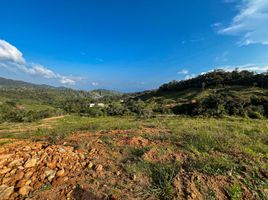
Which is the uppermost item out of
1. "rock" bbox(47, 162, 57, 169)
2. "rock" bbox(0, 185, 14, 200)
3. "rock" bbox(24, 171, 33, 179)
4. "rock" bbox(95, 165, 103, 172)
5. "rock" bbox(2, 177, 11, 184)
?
"rock" bbox(47, 162, 57, 169)

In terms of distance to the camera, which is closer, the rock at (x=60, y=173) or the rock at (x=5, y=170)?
the rock at (x=60, y=173)

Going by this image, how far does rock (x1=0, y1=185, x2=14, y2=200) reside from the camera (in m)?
3.31

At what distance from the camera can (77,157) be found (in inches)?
180

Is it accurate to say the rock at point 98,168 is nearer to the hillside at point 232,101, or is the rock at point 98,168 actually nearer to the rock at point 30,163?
the rock at point 30,163

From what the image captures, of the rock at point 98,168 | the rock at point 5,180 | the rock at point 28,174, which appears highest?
the rock at point 98,168

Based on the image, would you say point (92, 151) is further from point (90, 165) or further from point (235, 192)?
point (235, 192)

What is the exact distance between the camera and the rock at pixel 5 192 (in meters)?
3.31

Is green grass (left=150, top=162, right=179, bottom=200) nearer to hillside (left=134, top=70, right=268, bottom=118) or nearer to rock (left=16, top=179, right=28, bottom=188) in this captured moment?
rock (left=16, top=179, right=28, bottom=188)

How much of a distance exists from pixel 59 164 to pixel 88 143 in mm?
1513

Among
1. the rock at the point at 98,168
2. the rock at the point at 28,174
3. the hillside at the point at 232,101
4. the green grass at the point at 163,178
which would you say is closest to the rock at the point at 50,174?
the rock at the point at 28,174

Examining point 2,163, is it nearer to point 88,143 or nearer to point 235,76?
point 88,143

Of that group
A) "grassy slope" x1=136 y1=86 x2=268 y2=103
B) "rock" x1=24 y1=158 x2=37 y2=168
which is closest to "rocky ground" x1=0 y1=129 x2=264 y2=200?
"rock" x1=24 y1=158 x2=37 y2=168

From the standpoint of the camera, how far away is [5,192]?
340 cm

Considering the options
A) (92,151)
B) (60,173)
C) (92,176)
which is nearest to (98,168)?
(92,176)
